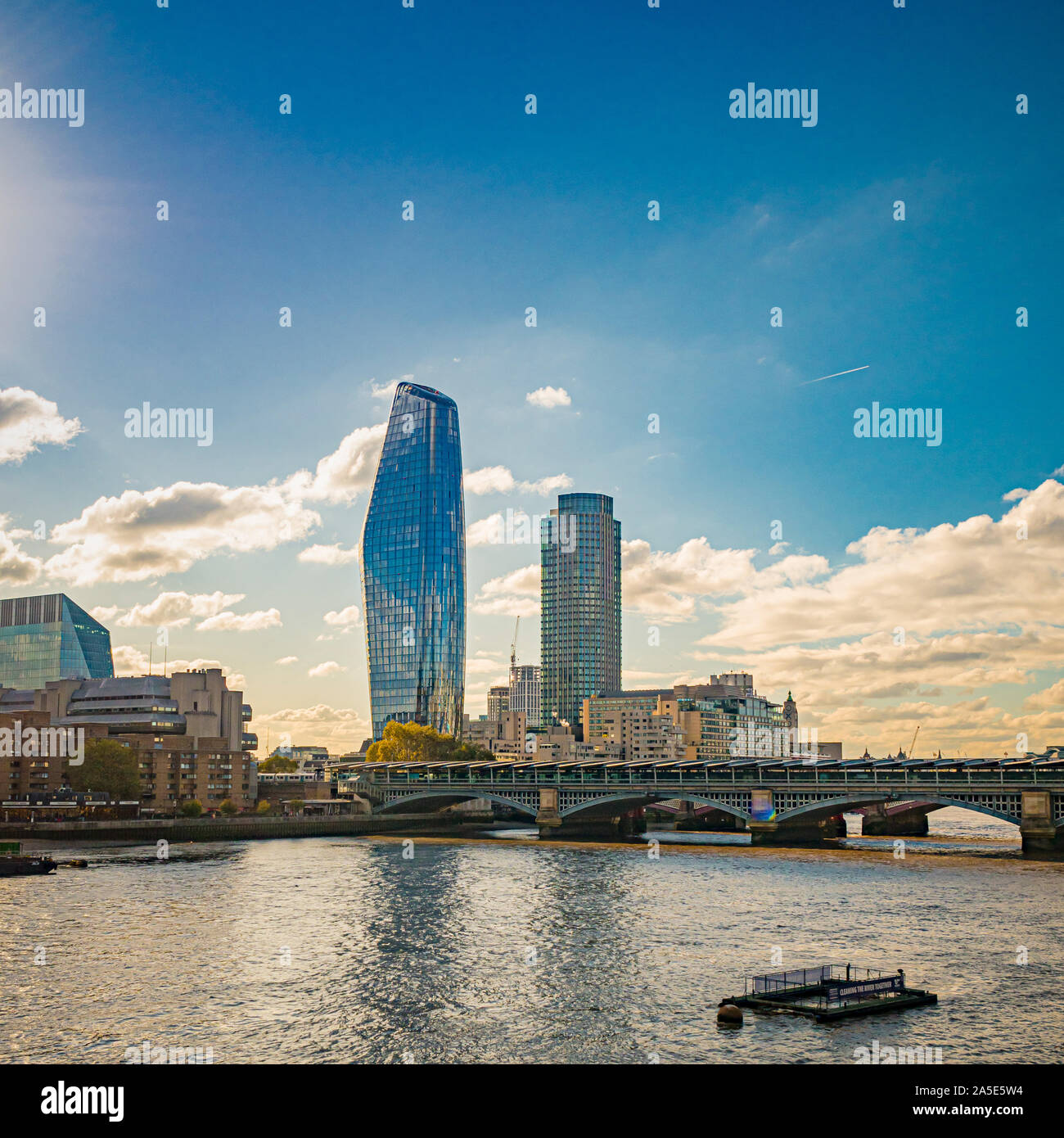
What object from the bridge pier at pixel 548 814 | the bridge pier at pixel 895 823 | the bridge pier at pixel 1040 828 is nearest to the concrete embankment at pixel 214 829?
the bridge pier at pixel 548 814

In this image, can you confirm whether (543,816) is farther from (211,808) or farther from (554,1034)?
(554,1034)

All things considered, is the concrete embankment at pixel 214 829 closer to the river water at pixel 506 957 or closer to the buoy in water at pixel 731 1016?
the river water at pixel 506 957

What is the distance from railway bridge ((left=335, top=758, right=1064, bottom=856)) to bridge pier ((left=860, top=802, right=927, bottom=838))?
0.34m

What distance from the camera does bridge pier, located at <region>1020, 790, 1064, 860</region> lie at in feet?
399

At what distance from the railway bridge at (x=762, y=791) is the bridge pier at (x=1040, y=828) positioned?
0.30ft

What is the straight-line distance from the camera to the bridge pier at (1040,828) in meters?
122

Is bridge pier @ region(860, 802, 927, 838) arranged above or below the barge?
below

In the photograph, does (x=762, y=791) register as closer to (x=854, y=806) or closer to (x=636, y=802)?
(x=854, y=806)

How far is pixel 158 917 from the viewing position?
Answer: 7494cm

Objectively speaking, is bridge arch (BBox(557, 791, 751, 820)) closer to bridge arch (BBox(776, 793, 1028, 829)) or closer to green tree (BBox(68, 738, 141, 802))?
bridge arch (BBox(776, 793, 1028, 829))

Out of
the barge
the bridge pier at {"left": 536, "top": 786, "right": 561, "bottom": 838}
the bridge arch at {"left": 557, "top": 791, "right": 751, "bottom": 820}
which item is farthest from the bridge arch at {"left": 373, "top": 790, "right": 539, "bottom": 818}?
the barge

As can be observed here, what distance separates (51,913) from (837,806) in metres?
95.0
